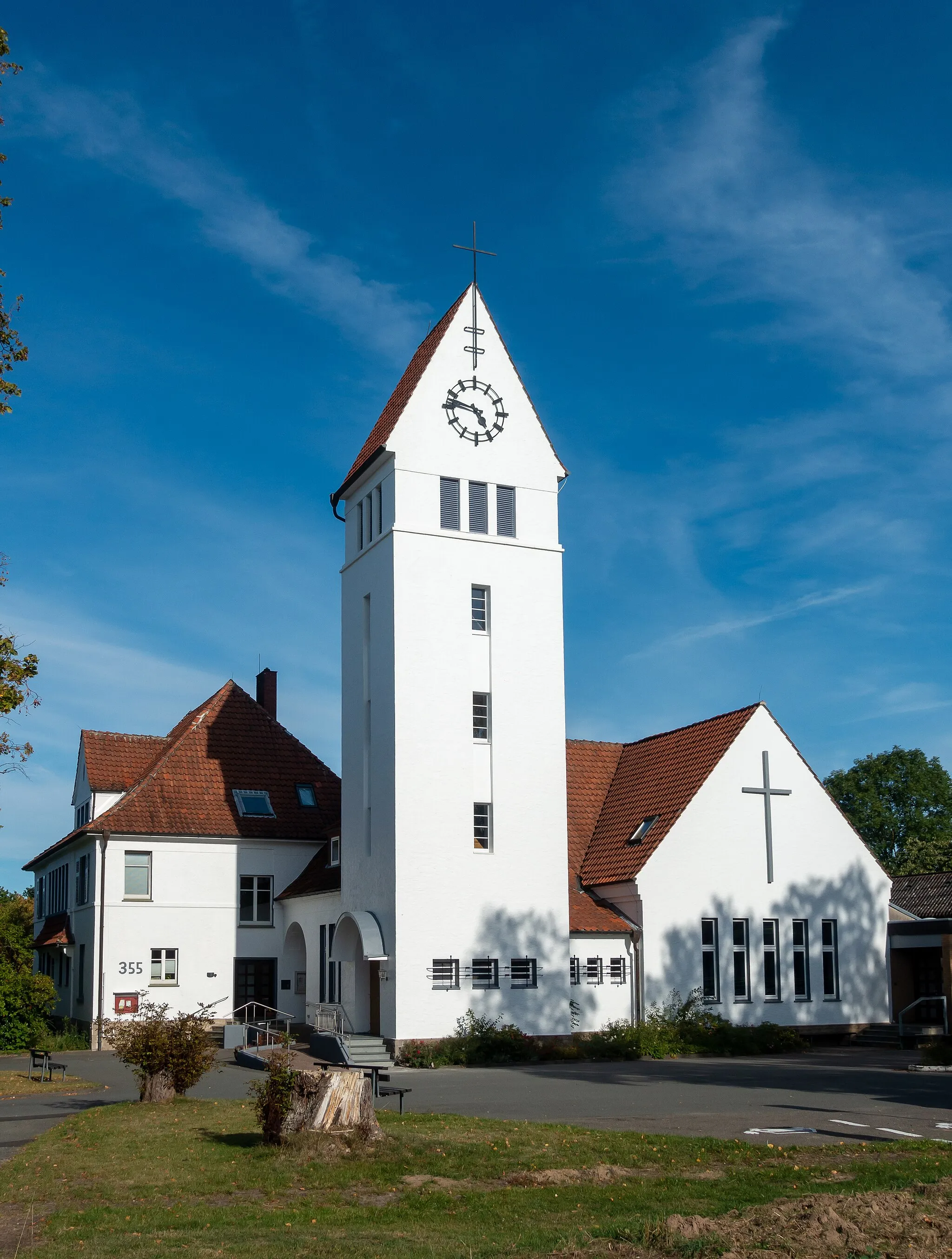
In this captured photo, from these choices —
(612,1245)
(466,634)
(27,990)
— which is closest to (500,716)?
(466,634)

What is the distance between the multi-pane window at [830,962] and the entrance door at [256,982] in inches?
630

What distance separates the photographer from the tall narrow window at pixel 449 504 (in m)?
33.0

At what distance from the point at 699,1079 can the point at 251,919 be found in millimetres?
18634

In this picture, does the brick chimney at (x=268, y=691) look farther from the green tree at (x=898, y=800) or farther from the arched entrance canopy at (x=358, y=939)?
the green tree at (x=898, y=800)

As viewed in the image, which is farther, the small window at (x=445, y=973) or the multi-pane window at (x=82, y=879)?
the multi-pane window at (x=82, y=879)

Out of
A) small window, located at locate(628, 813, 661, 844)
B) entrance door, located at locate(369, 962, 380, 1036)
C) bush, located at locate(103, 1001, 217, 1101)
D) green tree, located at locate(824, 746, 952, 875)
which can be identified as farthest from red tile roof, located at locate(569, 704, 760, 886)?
green tree, located at locate(824, 746, 952, 875)

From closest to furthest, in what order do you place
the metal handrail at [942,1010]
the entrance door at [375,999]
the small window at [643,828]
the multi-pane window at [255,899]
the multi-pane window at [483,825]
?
the multi-pane window at [483,825] < the entrance door at [375,999] < the metal handrail at [942,1010] < the small window at [643,828] < the multi-pane window at [255,899]

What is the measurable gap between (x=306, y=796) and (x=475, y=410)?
1456cm

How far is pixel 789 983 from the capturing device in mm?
34719

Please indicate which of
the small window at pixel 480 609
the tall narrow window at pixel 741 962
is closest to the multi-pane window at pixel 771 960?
the tall narrow window at pixel 741 962

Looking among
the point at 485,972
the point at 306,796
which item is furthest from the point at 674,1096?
the point at 306,796

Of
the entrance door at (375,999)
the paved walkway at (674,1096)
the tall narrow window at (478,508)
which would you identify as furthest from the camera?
the tall narrow window at (478,508)

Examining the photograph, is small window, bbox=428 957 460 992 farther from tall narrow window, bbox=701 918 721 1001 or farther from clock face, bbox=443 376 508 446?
clock face, bbox=443 376 508 446

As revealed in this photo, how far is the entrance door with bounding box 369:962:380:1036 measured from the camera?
Result: 32062mm
